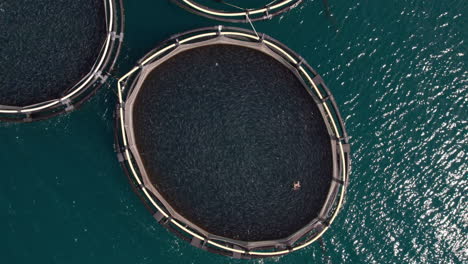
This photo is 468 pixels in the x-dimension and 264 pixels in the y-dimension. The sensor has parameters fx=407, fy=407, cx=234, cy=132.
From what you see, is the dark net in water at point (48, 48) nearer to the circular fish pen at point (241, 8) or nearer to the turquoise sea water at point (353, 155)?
the turquoise sea water at point (353, 155)

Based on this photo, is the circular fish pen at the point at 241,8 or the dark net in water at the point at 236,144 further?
the dark net in water at the point at 236,144

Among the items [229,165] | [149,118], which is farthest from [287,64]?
[149,118]

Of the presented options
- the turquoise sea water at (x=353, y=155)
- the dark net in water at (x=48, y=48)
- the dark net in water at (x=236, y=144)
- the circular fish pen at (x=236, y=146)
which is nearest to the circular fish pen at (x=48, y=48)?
the dark net in water at (x=48, y=48)

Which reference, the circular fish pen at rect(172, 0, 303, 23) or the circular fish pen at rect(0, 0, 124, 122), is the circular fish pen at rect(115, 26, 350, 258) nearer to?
the circular fish pen at rect(172, 0, 303, 23)

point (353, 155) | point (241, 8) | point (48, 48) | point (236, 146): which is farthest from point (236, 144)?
point (48, 48)

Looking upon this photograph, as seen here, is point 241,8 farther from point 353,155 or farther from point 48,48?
point 48,48

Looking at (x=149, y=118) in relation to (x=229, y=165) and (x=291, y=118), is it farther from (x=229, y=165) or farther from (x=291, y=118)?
(x=291, y=118)
